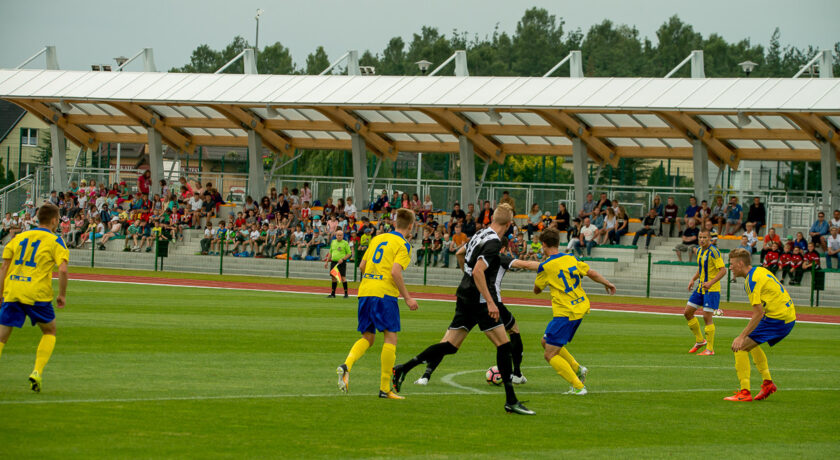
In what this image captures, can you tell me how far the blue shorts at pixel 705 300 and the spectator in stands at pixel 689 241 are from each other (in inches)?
640

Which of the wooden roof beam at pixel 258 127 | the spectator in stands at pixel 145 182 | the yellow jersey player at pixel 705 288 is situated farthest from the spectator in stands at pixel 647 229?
the spectator in stands at pixel 145 182

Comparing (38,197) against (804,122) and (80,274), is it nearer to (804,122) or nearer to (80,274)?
(80,274)

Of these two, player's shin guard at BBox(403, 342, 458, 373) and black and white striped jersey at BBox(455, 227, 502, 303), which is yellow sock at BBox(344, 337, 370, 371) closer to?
player's shin guard at BBox(403, 342, 458, 373)

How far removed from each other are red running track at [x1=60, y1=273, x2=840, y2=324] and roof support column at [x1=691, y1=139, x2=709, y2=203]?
9155mm

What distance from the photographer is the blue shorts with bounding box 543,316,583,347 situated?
423 inches

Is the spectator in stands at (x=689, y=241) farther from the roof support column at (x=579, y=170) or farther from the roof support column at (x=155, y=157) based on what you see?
the roof support column at (x=155, y=157)

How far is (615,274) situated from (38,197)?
25.4 m

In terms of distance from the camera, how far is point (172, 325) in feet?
56.3

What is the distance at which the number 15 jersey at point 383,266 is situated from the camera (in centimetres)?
1035

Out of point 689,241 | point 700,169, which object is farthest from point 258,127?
point 689,241

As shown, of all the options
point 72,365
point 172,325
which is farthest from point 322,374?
point 172,325

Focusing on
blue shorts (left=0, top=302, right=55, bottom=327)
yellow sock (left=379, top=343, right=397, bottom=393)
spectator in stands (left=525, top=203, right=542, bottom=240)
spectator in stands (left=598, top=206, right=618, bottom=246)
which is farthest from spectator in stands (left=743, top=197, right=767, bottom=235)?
blue shorts (left=0, top=302, right=55, bottom=327)

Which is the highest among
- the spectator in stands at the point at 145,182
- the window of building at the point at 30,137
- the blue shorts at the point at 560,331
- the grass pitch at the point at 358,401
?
the window of building at the point at 30,137

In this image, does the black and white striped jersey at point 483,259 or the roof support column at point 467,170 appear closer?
the black and white striped jersey at point 483,259
